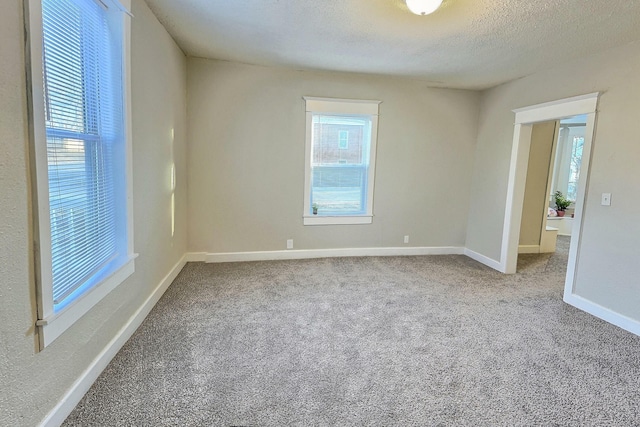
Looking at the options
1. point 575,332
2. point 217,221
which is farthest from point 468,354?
point 217,221

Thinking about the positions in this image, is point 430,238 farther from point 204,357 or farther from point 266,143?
point 204,357

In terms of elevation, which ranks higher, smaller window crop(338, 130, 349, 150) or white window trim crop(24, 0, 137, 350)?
smaller window crop(338, 130, 349, 150)

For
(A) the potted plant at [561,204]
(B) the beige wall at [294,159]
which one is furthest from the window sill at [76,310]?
(A) the potted plant at [561,204]

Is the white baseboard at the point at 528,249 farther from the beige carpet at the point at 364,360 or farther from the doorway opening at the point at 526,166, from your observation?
the beige carpet at the point at 364,360

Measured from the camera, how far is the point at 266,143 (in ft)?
14.6

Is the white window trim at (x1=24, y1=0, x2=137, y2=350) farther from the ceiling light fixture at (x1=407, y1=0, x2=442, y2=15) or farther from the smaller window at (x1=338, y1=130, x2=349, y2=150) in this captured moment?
the smaller window at (x1=338, y1=130, x2=349, y2=150)

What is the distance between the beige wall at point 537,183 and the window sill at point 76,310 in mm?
5372

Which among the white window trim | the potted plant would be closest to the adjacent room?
the white window trim

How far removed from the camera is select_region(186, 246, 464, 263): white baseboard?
449 centimetres

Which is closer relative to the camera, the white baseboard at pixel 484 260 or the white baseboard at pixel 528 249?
the white baseboard at pixel 484 260

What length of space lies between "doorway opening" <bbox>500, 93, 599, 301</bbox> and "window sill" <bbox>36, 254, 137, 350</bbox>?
3.96m

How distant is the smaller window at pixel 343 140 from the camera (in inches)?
185

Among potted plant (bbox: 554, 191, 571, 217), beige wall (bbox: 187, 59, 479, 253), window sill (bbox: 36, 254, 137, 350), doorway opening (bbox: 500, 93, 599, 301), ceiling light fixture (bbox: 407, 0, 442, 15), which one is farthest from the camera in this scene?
potted plant (bbox: 554, 191, 571, 217)

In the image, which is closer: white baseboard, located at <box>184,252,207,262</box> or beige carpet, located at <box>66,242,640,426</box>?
beige carpet, located at <box>66,242,640,426</box>
